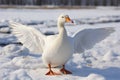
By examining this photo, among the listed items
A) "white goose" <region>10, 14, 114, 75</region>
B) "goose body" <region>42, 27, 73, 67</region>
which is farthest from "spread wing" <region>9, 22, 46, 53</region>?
"goose body" <region>42, 27, 73, 67</region>

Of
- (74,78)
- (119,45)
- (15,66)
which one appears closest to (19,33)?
(15,66)

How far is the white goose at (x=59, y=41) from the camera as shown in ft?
26.0

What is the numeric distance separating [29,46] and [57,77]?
1.77m

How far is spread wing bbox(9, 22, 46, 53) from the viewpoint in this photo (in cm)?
894

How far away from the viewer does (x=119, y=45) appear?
13062 mm

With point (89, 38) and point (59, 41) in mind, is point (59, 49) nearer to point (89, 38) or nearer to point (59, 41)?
point (59, 41)

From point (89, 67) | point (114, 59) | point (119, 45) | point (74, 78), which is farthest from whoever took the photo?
point (119, 45)

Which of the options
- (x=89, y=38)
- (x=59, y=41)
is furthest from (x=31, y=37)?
(x=59, y=41)

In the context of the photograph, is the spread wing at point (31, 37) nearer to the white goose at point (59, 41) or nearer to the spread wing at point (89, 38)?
the white goose at point (59, 41)

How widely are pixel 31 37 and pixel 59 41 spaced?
1.45 metres

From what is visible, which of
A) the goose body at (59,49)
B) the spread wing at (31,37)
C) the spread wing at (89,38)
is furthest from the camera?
the spread wing at (89,38)

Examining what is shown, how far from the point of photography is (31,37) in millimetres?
9211

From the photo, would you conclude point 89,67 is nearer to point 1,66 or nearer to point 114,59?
point 114,59

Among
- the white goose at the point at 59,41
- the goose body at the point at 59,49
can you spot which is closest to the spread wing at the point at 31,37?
the white goose at the point at 59,41
